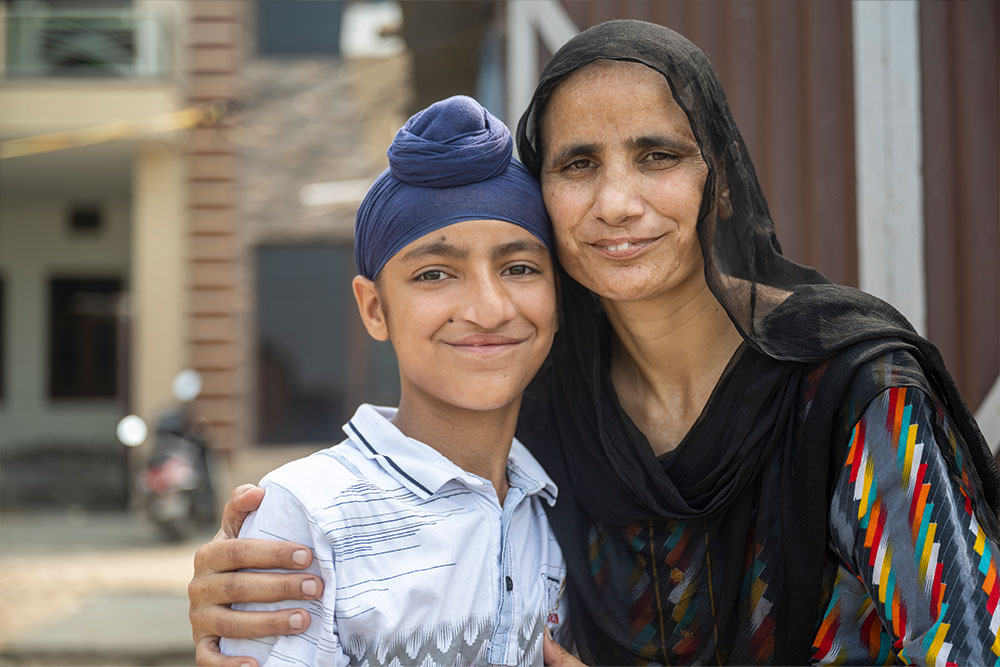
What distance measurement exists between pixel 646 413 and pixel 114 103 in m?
9.02

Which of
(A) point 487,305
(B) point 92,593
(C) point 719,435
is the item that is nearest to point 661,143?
(A) point 487,305

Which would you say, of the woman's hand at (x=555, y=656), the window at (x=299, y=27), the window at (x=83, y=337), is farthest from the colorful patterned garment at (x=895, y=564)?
the window at (x=83, y=337)

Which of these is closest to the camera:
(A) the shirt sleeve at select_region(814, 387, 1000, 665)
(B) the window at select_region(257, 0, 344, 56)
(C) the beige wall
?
(A) the shirt sleeve at select_region(814, 387, 1000, 665)

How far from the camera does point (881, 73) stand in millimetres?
3174

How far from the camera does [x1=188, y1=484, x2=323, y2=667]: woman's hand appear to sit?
1.51 meters

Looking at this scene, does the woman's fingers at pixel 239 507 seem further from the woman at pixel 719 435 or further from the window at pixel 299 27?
the window at pixel 299 27

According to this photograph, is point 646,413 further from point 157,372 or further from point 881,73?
point 157,372

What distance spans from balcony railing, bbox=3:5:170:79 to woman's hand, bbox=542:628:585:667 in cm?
931

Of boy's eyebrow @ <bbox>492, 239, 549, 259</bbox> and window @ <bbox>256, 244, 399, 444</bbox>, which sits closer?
boy's eyebrow @ <bbox>492, 239, 549, 259</bbox>

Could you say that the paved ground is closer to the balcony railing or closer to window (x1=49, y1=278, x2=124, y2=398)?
window (x1=49, y1=278, x2=124, y2=398)

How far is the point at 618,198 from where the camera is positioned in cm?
166

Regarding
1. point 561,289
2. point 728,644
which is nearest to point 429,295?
point 561,289

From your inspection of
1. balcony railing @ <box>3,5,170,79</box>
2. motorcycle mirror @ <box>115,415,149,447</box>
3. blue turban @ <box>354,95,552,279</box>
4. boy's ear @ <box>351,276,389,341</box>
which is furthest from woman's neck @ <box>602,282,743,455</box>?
balcony railing @ <box>3,5,170,79</box>

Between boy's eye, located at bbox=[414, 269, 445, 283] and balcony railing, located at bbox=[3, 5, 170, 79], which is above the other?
balcony railing, located at bbox=[3, 5, 170, 79]
